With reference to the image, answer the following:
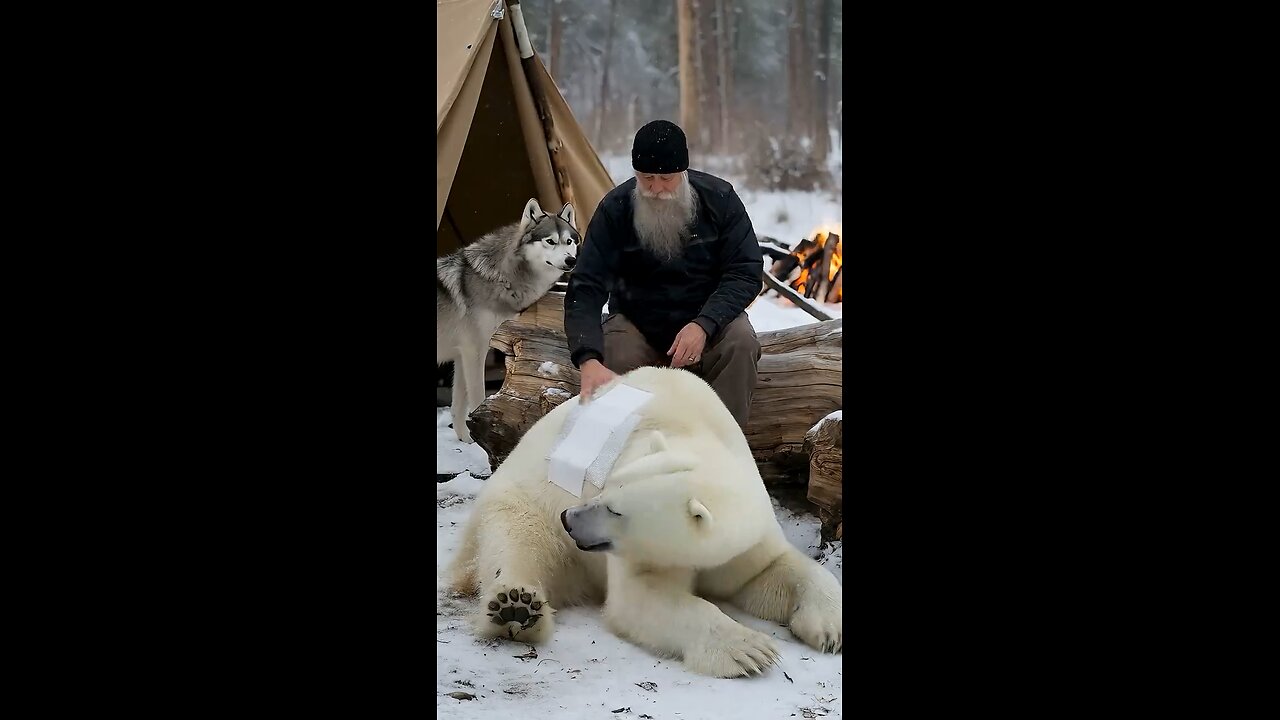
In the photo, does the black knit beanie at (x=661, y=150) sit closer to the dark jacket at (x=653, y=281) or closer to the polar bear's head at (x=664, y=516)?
the dark jacket at (x=653, y=281)

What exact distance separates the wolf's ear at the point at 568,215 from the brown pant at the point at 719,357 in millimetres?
1648

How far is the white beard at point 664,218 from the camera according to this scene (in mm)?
2691

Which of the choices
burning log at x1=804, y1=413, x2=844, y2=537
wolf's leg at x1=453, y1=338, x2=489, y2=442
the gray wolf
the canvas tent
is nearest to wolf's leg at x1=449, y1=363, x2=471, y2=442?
wolf's leg at x1=453, y1=338, x2=489, y2=442

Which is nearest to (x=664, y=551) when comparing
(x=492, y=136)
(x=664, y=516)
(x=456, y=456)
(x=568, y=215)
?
(x=664, y=516)

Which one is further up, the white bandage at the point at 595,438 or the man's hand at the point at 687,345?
the man's hand at the point at 687,345

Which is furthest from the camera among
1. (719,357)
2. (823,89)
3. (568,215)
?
(568,215)

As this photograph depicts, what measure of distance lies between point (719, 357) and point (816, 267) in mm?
418

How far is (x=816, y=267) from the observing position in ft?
9.68

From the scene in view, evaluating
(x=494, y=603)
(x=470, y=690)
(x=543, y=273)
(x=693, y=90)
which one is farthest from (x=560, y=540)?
(x=543, y=273)

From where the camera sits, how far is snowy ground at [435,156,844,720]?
2.18m

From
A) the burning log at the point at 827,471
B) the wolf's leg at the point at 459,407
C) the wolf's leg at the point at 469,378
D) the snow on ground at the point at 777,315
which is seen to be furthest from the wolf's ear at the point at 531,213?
the burning log at the point at 827,471

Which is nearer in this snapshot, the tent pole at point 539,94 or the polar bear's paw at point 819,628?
the polar bear's paw at point 819,628

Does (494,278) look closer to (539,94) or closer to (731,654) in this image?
(539,94)

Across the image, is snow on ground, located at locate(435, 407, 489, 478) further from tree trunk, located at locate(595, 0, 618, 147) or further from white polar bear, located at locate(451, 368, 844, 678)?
tree trunk, located at locate(595, 0, 618, 147)
